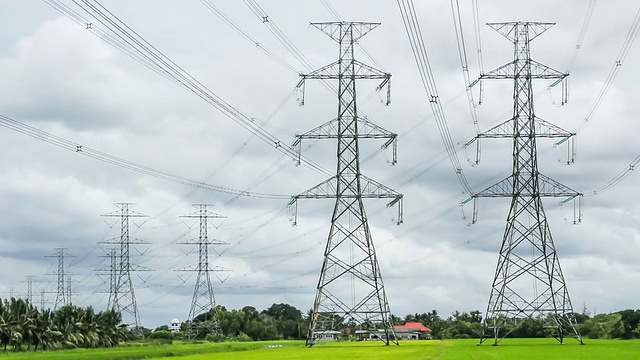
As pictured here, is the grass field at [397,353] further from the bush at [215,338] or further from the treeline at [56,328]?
the bush at [215,338]

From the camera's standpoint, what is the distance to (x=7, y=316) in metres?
110

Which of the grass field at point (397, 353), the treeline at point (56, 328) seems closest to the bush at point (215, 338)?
the treeline at point (56, 328)

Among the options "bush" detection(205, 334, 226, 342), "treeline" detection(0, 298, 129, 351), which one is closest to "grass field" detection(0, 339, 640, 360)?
"treeline" detection(0, 298, 129, 351)

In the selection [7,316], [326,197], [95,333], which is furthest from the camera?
[95,333]

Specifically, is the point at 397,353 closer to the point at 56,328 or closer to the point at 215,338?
the point at 56,328

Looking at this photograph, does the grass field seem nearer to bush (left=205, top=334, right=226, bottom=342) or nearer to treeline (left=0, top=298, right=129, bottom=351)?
treeline (left=0, top=298, right=129, bottom=351)

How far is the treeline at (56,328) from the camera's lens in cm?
11069

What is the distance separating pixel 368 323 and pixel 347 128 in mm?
19228

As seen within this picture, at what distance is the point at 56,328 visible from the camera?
11875 cm

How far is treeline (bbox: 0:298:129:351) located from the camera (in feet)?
363

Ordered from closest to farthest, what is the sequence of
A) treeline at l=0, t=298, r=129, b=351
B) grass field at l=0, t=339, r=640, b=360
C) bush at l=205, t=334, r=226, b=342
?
grass field at l=0, t=339, r=640, b=360 → treeline at l=0, t=298, r=129, b=351 → bush at l=205, t=334, r=226, b=342

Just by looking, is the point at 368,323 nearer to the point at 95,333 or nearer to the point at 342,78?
the point at 342,78

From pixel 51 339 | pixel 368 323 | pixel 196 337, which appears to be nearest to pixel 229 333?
pixel 196 337

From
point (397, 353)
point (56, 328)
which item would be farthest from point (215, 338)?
point (397, 353)
